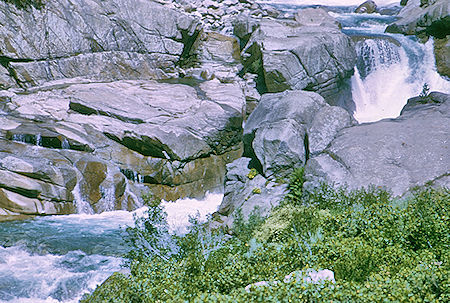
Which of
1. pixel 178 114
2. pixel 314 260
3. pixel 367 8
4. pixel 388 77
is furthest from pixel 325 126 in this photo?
pixel 367 8

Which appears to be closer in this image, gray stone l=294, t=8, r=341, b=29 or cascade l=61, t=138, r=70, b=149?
cascade l=61, t=138, r=70, b=149

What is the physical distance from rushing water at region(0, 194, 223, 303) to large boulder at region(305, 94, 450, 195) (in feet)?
13.0

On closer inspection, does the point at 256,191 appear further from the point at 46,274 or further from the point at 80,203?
the point at 46,274

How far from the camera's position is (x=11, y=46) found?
16.9 m

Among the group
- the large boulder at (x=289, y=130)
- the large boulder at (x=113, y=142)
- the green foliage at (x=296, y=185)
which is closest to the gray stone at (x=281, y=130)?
the large boulder at (x=289, y=130)

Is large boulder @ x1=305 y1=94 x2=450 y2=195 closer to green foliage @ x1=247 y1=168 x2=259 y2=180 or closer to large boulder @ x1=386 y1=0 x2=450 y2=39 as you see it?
green foliage @ x1=247 y1=168 x2=259 y2=180

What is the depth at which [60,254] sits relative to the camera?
970 centimetres

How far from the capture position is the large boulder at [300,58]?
56.4 ft

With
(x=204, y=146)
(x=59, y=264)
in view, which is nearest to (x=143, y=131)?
(x=204, y=146)

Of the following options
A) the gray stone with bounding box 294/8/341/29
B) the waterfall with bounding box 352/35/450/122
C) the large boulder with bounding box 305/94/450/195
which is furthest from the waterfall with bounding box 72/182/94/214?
the gray stone with bounding box 294/8/341/29

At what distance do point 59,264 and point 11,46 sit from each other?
445 inches

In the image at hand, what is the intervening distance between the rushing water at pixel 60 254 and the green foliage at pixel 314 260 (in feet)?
5.77

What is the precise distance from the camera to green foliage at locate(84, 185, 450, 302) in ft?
16.2

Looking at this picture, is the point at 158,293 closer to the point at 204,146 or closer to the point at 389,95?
the point at 204,146
